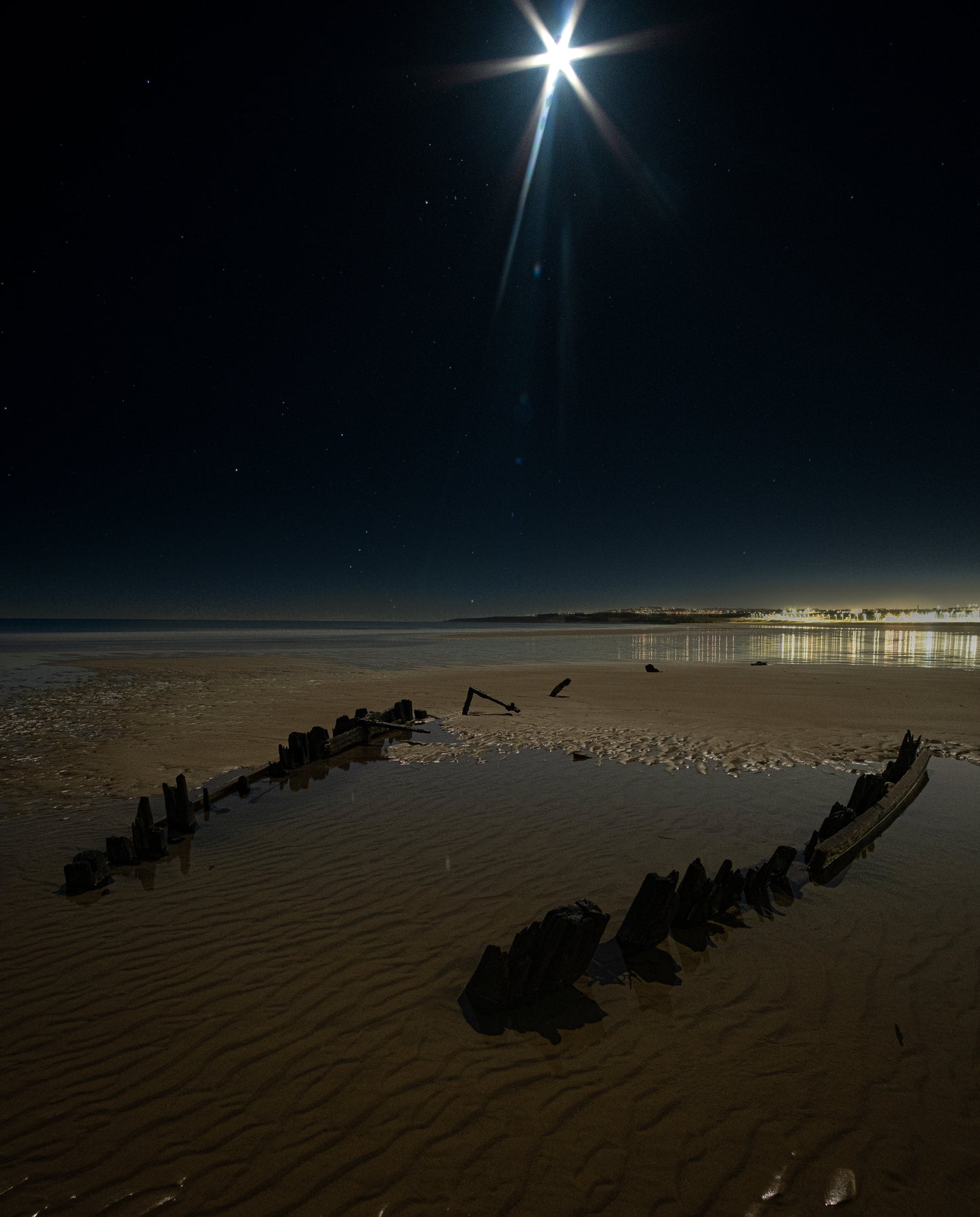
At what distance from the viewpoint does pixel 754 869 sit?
6289 millimetres

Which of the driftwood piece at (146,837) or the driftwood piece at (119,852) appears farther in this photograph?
the driftwood piece at (146,837)

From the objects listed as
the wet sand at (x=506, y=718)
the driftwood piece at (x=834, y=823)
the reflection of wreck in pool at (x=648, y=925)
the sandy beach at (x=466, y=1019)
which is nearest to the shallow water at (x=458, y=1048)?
the sandy beach at (x=466, y=1019)

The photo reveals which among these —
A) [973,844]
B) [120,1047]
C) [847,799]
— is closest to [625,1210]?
[120,1047]

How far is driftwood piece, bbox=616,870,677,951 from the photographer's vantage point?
5266 millimetres

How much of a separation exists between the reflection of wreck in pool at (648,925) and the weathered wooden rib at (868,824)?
0.02m

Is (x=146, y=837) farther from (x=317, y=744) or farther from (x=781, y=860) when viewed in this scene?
(x=781, y=860)

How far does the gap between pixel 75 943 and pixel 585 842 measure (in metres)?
5.93

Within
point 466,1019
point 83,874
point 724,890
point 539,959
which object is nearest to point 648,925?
point 724,890

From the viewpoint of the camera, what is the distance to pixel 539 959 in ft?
15.0

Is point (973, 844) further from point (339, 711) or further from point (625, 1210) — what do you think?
point (339, 711)

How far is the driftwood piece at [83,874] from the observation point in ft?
21.8

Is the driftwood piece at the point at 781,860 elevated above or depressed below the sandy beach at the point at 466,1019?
above

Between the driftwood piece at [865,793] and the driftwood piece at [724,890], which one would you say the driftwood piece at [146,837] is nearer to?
the driftwood piece at [724,890]

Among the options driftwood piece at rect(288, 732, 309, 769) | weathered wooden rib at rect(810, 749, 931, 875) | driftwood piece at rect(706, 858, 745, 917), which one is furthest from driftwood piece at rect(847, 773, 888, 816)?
driftwood piece at rect(288, 732, 309, 769)
